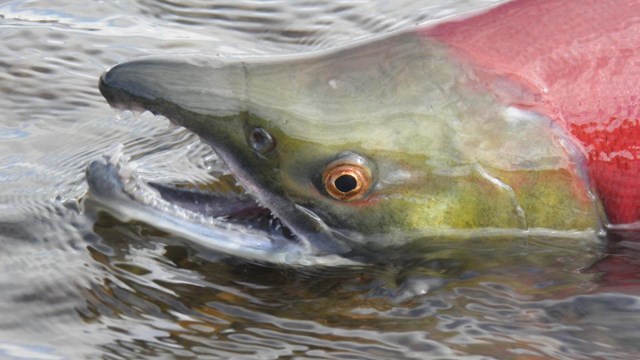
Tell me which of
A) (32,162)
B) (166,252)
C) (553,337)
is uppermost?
(32,162)

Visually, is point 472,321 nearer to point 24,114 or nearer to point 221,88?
point 221,88

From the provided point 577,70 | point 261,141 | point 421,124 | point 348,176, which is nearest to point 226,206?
point 261,141

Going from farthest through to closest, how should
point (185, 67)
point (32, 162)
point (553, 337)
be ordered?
point (32, 162)
point (185, 67)
point (553, 337)

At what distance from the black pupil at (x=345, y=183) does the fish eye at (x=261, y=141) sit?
20 centimetres

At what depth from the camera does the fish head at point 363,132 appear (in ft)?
12.5

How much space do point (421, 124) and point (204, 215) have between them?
28.0 inches

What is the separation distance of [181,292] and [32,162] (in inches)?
47.7

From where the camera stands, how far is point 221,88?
382cm

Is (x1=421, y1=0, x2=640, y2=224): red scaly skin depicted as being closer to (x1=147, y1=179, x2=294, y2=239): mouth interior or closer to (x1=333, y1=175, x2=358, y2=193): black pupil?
(x1=333, y1=175, x2=358, y2=193): black pupil

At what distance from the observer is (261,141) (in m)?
3.82

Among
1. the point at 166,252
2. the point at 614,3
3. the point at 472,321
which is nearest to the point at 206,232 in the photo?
the point at 166,252

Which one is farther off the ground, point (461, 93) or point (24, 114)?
point (24, 114)

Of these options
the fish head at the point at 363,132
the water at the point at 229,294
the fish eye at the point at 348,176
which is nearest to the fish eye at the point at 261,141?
the fish head at the point at 363,132

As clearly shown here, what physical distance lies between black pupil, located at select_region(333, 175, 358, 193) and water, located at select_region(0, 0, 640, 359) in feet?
0.88
